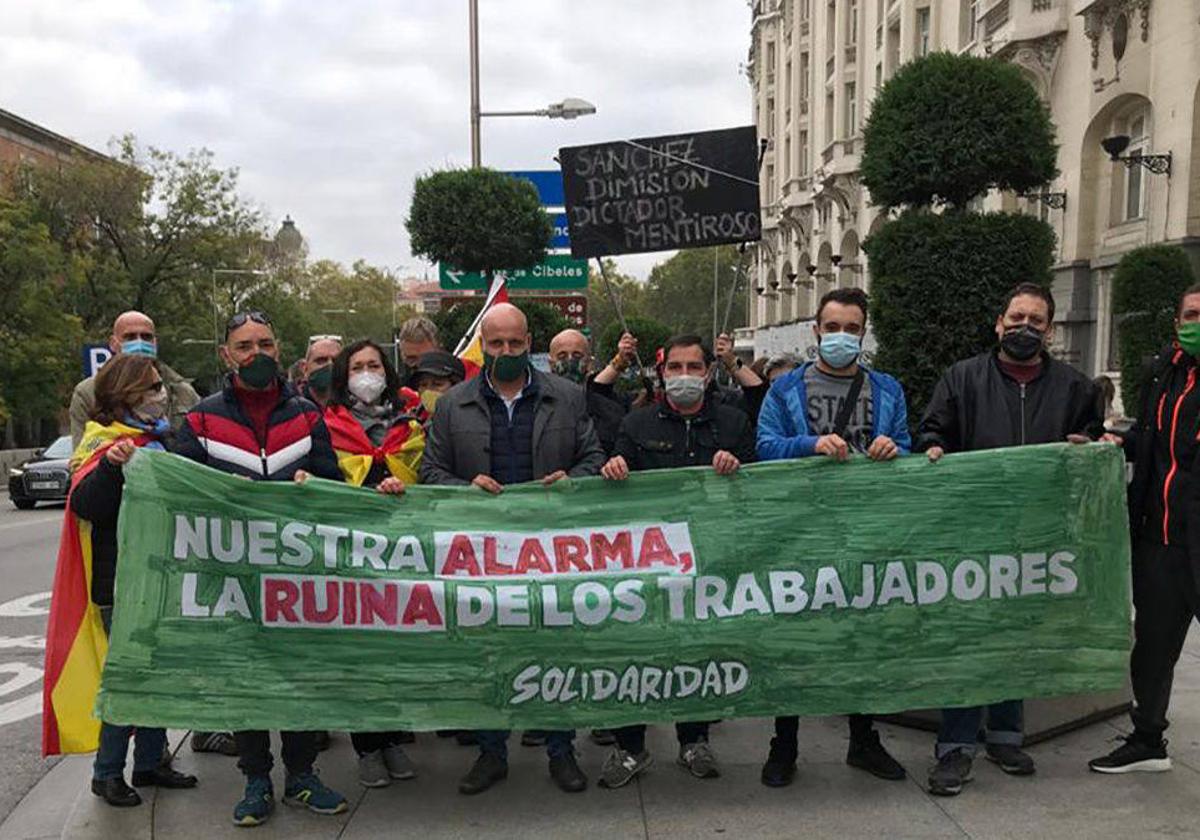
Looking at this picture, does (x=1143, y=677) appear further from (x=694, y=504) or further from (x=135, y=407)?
(x=135, y=407)

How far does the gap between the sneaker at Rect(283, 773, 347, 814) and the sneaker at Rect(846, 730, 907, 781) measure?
214cm

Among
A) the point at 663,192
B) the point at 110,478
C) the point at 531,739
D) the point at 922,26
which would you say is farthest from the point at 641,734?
the point at 922,26

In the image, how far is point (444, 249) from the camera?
1905 cm

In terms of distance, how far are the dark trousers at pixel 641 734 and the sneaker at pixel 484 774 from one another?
51cm

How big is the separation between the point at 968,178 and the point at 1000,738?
3.44 meters

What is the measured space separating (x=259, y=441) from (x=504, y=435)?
3.22ft

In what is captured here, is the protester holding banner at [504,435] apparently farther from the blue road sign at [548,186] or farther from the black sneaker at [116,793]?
the blue road sign at [548,186]

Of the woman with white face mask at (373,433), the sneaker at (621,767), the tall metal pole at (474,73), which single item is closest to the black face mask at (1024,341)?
the sneaker at (621,767)

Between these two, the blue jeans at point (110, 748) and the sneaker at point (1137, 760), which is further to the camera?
the sneaker at point (1137, 760)

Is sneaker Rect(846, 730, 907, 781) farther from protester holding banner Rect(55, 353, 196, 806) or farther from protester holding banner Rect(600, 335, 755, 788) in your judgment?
protester holding banner Rect(55, 353, 196, 806)

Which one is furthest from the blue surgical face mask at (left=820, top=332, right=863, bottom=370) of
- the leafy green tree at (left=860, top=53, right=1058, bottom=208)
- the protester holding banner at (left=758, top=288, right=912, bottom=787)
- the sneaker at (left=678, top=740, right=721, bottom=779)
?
the leafy green tree at (left=860, top=53, right=1058, bottom=208)

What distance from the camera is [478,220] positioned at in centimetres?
1852

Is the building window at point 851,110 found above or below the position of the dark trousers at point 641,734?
above

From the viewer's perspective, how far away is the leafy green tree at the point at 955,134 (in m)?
6.05
